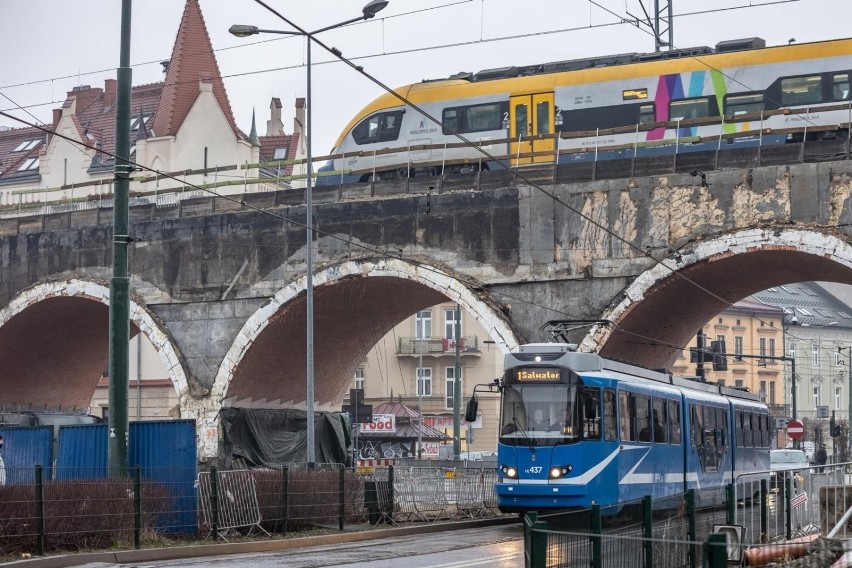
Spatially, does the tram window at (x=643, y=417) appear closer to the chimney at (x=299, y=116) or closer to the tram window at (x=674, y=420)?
the tram window at (x=674, y=420)

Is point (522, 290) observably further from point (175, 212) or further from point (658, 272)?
point (175, 212)

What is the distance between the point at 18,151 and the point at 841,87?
5811 centimetres

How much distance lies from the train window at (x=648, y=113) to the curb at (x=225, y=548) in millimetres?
12348

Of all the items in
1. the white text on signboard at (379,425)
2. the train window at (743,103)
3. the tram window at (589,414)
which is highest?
the train window at (743,103)

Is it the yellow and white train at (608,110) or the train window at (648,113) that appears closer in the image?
the yellow and white train at (608,110)

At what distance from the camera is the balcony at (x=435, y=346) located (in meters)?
72.4

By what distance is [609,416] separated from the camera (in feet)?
72.7

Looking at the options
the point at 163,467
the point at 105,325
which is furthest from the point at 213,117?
the point at 163,467

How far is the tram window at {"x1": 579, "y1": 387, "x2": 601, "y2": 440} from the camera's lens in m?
21.6

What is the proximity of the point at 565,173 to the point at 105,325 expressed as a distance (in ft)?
55.0

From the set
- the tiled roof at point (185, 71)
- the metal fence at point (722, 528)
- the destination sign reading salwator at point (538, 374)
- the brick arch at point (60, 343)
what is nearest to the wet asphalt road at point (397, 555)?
the destination sign reading salwator at point (538, 374)

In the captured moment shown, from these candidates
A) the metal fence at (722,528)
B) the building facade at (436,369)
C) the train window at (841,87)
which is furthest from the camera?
the building facade at (436,369)

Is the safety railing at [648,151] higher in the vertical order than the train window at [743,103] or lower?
lower

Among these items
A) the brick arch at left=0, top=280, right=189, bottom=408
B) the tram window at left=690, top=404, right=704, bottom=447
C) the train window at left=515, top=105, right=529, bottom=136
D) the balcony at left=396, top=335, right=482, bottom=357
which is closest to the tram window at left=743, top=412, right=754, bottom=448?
the tram window at left=690, top=404, right=704, bottom=447
